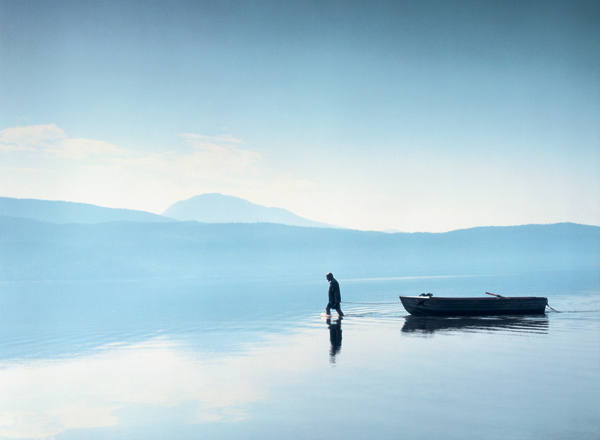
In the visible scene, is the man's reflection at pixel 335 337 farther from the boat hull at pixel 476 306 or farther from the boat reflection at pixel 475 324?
the boat hull at pixel 476 306

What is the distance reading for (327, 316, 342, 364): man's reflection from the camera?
19.8 m

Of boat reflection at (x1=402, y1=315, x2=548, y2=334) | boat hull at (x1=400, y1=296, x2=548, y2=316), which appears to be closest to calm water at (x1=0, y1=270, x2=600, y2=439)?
boat reflection at (x1=402, y1=315, x2=548, y2=334)

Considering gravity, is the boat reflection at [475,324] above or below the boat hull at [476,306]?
below

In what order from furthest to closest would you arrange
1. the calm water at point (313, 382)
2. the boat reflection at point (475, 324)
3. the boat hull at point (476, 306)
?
the boat hull at point (476, 306)
the boat reflection at point (475, 324)
the calm water at point (313, 382)

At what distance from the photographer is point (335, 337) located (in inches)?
961

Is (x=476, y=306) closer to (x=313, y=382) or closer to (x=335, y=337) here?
(x=335, y=337)

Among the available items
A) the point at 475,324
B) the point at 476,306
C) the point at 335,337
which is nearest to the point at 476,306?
the point at 476,306

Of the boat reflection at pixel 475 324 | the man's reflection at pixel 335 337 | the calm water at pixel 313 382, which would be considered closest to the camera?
the calm water at pixel 313 382

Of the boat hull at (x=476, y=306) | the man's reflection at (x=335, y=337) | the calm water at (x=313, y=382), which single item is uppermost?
the boat hull at (x=476, y=306)

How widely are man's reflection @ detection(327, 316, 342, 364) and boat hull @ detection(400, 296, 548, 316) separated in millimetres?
4879

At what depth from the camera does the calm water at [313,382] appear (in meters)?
11.1

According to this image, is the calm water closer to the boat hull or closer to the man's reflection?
the man's reflection

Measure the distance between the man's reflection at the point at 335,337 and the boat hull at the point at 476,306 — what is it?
16.0ft

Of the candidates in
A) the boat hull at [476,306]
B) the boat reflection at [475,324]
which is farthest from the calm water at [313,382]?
the boat hull at [476,306]
